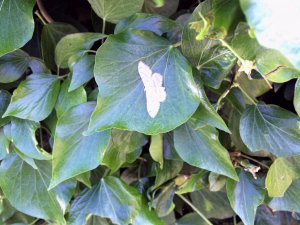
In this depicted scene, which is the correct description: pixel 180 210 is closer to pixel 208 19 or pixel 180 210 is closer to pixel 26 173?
pixel 26 173

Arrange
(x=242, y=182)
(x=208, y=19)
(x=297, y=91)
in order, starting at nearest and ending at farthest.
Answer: (x=208, y=19) < (x=297, y=91) < (x=242, y=182)

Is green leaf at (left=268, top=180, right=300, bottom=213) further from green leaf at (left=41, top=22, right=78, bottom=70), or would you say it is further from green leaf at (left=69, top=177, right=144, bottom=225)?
green leaf at (left=41, top=22, right=78, bottom=70)

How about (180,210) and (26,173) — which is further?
(180,210)

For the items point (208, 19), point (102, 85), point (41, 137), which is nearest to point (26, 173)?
point (41, 137)

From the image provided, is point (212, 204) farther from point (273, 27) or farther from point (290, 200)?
point (273, 27)

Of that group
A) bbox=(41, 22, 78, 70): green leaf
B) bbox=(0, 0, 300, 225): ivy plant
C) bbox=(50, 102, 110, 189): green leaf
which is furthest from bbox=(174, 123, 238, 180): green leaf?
bbox=(41, 22, 78, 70): green leaf

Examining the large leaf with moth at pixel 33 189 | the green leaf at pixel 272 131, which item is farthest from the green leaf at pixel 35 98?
the green leaf at pixel 272 131

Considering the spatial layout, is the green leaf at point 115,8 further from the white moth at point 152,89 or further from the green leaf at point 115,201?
the green leaf at point 115,201
